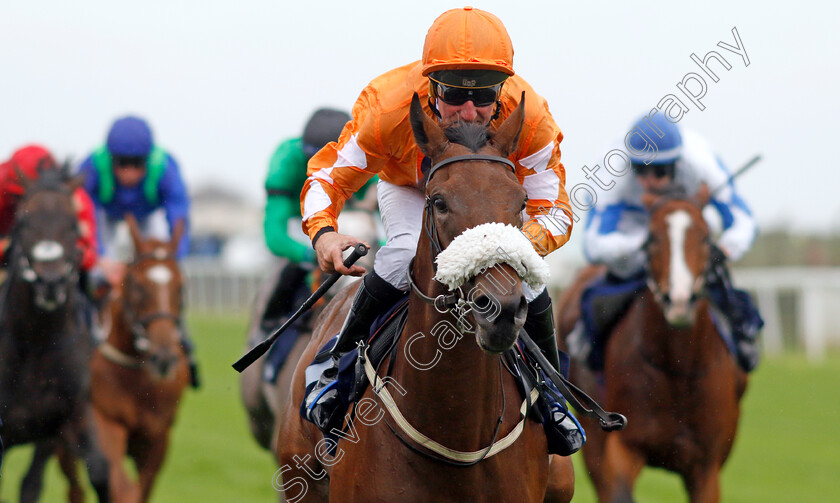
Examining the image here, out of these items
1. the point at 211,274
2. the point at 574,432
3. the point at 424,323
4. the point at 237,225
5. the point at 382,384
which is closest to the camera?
the point at 424,323

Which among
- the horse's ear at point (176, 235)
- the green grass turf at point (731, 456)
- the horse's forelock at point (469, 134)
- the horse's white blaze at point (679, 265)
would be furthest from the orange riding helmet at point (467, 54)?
the horse's ear at point (176, 235)

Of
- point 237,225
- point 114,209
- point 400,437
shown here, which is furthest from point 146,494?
point 237,225

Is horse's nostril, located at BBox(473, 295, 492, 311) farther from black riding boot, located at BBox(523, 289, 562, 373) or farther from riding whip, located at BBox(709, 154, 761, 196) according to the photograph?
riding whip, located at BBox(709, 154, 761, 196)

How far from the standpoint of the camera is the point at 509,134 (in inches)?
125

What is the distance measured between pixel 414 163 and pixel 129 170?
16.4ft

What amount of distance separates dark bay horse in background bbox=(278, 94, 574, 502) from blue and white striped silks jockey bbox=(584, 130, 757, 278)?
3.11m

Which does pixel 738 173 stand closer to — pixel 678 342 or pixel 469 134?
pixel 678 342

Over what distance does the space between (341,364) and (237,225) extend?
75245mm

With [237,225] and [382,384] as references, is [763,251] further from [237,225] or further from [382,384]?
[237,225]

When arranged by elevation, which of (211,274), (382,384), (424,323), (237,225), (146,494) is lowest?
(237,225)

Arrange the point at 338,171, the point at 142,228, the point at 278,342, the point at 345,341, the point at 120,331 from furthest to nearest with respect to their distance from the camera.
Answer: the point at 142,228 < the point at 120,331 < the point at 278,342 < the point at 345,341 < the point at 338,171

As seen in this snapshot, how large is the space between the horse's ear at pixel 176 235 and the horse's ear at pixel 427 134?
463 cm

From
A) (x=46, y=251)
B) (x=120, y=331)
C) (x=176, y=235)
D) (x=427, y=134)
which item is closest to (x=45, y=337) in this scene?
(x=46, y=251)

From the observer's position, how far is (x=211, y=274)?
1447 inches
